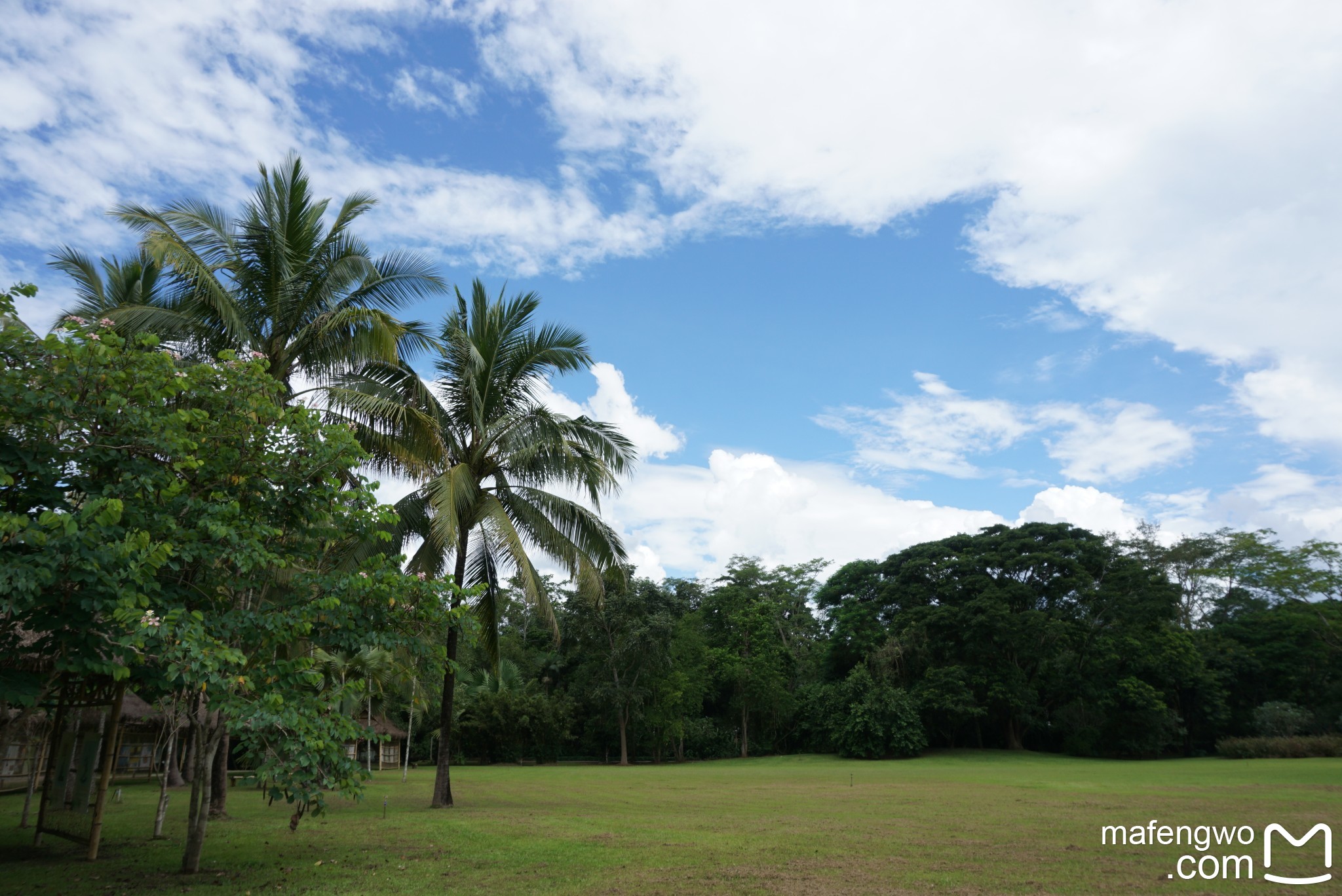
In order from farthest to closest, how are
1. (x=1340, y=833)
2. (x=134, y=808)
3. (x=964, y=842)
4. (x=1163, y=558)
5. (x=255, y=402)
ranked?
(x=1163, y=558)
(x=134, y=808)
(x=1340, y=833)
(x=964, y=842)
(x=255, y=402)

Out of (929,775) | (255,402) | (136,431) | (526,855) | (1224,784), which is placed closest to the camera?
(136,431)

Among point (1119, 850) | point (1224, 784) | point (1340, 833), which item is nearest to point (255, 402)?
point (1119, 850)

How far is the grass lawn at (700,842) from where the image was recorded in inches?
337

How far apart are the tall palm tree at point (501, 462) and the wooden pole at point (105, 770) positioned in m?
6.56

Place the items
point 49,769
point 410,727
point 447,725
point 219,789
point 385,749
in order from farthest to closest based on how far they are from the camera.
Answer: point 385,749 → point 410,727 → point 447,725 → point 219,789 → point 49,769

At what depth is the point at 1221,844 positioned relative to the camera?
437 inches

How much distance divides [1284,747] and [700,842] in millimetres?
34490

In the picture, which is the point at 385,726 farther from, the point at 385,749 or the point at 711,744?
the point at 711,744

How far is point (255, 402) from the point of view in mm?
8250

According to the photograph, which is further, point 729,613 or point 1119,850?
point 729,613

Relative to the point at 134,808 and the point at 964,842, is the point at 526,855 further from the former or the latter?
the point at 134,808

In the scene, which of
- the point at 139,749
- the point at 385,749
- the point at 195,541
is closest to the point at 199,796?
the point at 195,541

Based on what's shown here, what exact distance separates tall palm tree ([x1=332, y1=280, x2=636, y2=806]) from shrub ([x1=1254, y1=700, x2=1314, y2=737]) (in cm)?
3565

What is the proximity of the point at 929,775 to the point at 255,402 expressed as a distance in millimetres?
27375
